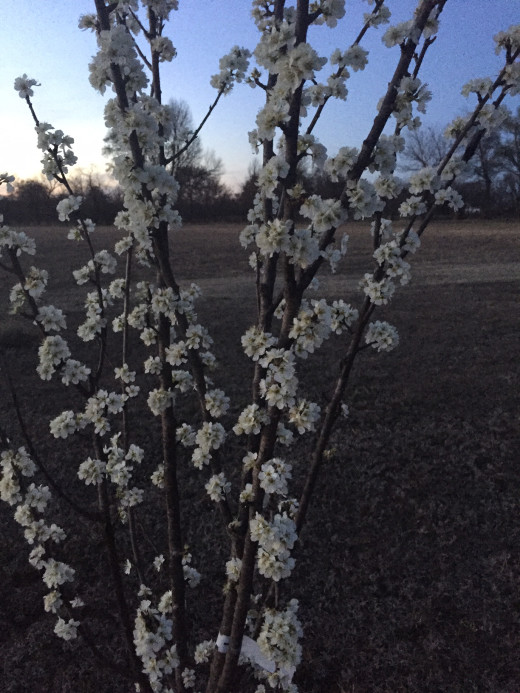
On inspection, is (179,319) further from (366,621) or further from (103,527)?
(366,621)

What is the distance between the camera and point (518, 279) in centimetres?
1276

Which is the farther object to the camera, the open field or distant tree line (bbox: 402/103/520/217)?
distant tree line (bbox: 402/103/520/217)

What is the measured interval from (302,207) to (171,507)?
114 centimetres

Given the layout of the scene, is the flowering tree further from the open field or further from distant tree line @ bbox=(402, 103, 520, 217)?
distant tree line @ bbox=(402, 103, 520, 217)

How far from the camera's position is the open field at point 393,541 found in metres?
2.89

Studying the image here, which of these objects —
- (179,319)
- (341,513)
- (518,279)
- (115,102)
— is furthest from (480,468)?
(518,279)

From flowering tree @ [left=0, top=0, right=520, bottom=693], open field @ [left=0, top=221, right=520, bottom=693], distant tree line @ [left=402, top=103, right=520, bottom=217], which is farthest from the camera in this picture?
distant tree line @ [left=402, top=103, right=520, bottom=217]

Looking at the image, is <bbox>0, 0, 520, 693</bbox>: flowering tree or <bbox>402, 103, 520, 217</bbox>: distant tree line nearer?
<bbox>0, 0, 520, 693</bbox>: flowering tree

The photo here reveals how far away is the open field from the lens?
2.89 m

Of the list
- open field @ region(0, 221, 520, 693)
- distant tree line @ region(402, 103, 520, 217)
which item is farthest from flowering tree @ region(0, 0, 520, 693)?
distant tree line @ region(402, 103, 520, 217)

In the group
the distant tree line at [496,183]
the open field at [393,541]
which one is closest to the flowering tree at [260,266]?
the open field at [393,541]

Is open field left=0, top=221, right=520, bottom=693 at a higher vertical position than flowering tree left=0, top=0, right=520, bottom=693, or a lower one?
lower

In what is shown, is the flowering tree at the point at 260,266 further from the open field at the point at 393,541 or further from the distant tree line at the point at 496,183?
the distant tree line at the point at 496,183

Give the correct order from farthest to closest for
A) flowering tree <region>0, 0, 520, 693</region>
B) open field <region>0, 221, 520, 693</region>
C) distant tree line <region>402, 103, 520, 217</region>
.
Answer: distant tree line <region>402, 103, 520, 217</region> → open field <region>0, 221, 520, 693</region> → flowering tree <region>0, 0, 520, 693</region>
